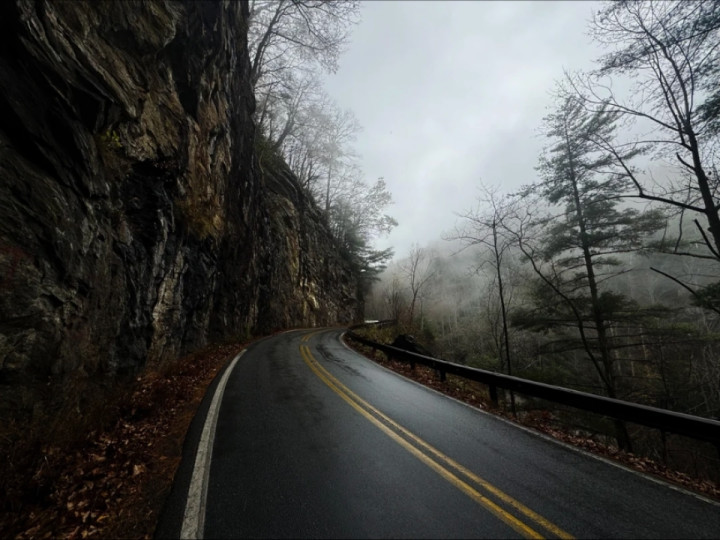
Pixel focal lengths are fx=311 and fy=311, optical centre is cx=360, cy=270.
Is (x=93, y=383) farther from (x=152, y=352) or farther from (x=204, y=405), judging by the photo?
(x=152, y=352)

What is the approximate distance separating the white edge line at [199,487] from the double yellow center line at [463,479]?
8.99ft

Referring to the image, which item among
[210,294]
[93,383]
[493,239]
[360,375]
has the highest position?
[493,239]

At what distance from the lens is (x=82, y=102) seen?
6383mm

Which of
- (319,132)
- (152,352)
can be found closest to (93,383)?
(152,352)

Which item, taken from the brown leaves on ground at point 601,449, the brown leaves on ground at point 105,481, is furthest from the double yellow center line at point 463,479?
the brown leaves on ground at point 105,481

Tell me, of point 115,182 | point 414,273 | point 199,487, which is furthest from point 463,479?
point 414,273

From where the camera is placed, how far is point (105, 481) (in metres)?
3.95

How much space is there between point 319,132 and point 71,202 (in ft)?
114

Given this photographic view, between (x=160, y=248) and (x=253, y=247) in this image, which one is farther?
(x=253, y=247)

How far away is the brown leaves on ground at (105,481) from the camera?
3.18 m

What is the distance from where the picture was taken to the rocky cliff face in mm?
4793

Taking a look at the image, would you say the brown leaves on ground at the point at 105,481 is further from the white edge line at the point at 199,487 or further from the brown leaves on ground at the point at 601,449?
the brown leaves on ground at the point at 601,449

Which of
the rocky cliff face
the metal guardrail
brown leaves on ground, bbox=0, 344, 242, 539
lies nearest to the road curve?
brown leaves on ground, bbox=0, 344, 242, 539

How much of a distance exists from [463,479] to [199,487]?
10.6ft
